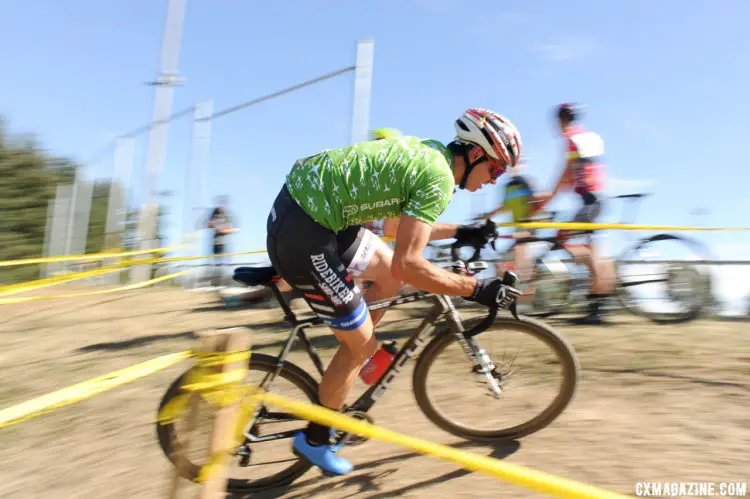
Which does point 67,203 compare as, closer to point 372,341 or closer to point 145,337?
point 145,337

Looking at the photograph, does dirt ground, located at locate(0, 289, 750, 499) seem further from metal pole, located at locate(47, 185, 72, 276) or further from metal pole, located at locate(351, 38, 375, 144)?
metal pole, located at locate(47, 185, 72, 276)

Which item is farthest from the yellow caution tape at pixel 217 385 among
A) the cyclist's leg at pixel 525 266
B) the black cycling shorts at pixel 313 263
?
the cyclist's leg at pixel 525 266

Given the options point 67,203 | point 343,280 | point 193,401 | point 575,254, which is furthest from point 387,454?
point 67,203

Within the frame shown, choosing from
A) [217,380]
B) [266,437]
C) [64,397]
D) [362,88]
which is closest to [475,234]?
[266,437]

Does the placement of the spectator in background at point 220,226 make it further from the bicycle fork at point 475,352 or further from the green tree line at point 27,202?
the green tree line at point 27,202

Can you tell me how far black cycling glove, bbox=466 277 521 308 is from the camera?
2.99 metres

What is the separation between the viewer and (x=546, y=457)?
10.8 feet

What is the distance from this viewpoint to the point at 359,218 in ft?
9.64

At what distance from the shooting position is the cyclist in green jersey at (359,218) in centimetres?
278

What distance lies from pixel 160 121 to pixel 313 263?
10560 mm

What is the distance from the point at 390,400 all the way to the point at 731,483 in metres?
2.17

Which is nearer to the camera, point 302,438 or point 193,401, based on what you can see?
point 193,401

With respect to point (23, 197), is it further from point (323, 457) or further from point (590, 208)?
point (323, 457)

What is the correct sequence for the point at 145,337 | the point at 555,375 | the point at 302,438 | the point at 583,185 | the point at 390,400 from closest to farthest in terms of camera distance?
1. the point at 302,438
2. the point at 555,375
3. the point at 390,400
4. the point at 583,185
5. the point at 145,337
